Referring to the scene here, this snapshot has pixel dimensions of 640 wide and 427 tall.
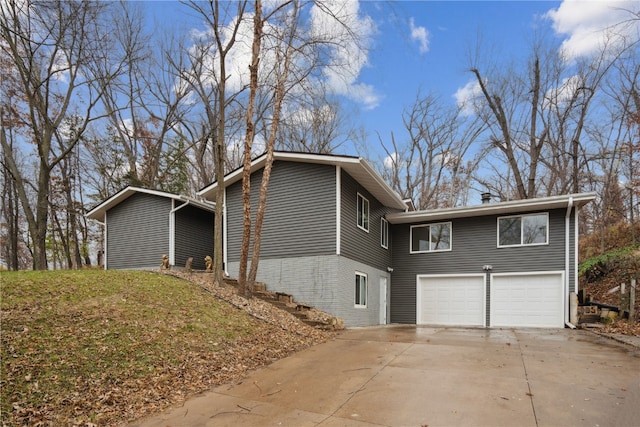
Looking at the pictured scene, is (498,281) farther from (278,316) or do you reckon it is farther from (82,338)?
(82,338)

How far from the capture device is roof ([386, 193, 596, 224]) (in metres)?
12.4

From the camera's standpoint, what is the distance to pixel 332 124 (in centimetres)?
2420

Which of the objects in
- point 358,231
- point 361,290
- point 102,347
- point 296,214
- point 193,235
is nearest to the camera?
point 102,347

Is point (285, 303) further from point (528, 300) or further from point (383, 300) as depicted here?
point (528, 300)

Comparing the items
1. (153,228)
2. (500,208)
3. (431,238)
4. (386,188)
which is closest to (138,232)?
(153,228)

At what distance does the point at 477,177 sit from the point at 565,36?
9.83 meters

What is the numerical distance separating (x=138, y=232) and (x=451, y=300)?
42.4 ft

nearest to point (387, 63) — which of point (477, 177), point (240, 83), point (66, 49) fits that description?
point (240, 83)

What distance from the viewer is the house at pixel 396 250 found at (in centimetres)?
1178

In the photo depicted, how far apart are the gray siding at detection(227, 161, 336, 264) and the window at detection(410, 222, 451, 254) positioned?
220 inches

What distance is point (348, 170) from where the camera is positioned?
39.4 feet

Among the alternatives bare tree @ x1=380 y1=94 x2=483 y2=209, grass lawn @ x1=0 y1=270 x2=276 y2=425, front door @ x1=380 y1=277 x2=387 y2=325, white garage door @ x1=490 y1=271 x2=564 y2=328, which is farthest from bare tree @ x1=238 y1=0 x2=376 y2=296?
bare tree @ x1=380 y1=94 x2=483 y2=209

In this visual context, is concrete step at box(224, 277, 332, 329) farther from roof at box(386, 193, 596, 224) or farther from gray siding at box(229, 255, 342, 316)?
roof at box(386, 193, 596, 224)

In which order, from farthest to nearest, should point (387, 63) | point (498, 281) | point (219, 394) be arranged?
point (498, 281), point (387, 63), point (219, 394)
